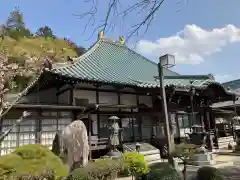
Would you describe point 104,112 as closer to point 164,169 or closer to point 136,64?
point 136,64

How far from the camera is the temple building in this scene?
13.1 metres

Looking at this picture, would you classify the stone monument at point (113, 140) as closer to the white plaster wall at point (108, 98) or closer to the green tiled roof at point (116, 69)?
the green tiled roof at point (116, 69)

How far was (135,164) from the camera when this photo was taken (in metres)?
9.18

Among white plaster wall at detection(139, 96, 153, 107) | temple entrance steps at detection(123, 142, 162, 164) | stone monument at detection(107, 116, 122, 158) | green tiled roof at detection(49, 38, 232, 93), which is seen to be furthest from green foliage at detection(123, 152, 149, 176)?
white plaster wall at detection(139, 96, 153, 107)

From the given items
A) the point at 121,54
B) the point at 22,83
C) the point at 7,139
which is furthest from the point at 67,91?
the point at 22,83

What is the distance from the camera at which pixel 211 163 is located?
1310 centimetres

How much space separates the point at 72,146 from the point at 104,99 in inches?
309

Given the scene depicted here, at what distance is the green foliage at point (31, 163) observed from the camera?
6.54 m

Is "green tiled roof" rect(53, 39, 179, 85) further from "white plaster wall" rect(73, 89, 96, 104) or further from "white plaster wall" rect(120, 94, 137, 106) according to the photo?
"white plaster wall" rect(120, 94, 137, 106)

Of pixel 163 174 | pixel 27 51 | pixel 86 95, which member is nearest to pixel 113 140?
pixel 86 95

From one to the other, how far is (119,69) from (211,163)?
9.16m

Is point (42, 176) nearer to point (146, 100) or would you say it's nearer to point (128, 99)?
point (128, 99)

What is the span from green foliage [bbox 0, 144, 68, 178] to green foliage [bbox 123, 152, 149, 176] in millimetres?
2753

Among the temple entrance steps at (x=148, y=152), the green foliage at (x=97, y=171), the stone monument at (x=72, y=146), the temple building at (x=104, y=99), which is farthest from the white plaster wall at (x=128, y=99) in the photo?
the stone monument at (x=72, y=146)
